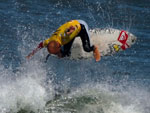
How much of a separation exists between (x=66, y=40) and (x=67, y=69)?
3.99 m

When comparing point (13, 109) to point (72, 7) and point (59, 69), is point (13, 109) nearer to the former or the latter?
point (59, 69)

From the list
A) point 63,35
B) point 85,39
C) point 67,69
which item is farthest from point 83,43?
point 67,69

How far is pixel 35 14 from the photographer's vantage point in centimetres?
2495

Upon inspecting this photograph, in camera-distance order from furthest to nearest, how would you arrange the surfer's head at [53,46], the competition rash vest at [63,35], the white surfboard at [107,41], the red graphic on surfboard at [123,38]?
1. the red graphic on surfboard at [123,38]
2. the white surfboard at [107,41]
3. the competition rash vest at [63,35]
4. the surfer's head at [53,46]

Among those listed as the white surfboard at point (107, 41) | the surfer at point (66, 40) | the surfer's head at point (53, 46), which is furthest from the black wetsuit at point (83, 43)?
the white surfboard at point (107, 41)

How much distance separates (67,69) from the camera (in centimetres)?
1700

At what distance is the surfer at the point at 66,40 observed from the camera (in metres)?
12.8

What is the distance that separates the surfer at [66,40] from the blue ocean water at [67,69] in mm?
1537

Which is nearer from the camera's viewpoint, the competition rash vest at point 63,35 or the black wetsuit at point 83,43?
the competition rash vest at point 63,35

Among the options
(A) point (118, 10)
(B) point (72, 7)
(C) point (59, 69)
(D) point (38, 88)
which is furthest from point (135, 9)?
(D) point (38, 88)

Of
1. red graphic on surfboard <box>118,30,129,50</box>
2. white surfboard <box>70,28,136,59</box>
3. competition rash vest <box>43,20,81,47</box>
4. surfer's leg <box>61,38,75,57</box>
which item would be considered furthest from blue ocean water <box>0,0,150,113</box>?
competition rash vest <box>43,20,81,47</box>

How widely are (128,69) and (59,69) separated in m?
3.03

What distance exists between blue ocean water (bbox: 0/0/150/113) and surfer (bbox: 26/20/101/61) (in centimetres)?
154

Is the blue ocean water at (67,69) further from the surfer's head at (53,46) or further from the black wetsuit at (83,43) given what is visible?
the surfer's head at (53,46)
